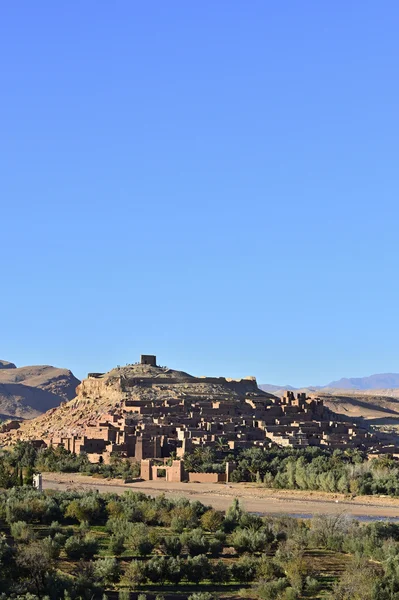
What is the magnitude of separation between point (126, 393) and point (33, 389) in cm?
6334

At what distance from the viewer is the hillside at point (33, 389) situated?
436ft

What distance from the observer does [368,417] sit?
10544cm

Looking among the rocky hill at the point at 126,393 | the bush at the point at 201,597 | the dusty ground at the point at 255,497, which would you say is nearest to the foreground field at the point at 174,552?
the bush at the point at 201,597

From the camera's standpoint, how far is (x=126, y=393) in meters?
81.9

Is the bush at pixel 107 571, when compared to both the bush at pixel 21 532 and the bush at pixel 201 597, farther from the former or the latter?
the bush at pixel 21 532

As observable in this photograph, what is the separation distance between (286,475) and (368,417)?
5192 cm

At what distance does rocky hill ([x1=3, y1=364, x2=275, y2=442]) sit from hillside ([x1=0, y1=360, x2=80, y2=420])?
4015 cm

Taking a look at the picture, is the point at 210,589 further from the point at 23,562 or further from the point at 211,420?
the point at 211,420

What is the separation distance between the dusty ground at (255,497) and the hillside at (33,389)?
74.2 metres

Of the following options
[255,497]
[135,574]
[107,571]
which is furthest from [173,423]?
[107,571]

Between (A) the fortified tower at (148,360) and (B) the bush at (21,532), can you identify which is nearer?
(B) the bush at (21,532)

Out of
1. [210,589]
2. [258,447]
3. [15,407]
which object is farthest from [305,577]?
[15,407]

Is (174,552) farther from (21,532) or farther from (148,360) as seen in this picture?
(148,360)

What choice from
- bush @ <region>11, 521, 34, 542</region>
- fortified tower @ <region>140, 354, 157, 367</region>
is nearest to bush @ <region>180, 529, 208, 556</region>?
bush @ <region>11, 521, 34, 542</region>
